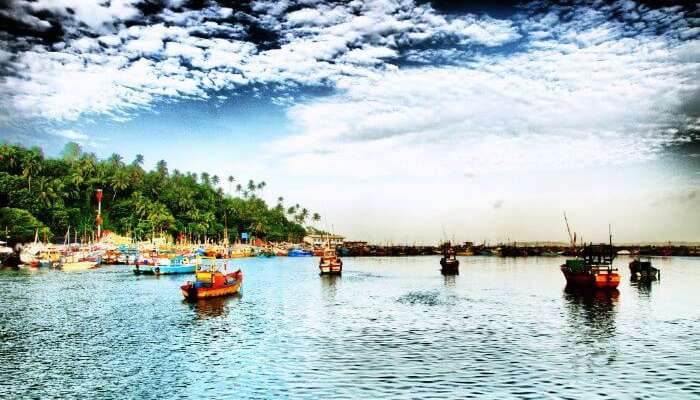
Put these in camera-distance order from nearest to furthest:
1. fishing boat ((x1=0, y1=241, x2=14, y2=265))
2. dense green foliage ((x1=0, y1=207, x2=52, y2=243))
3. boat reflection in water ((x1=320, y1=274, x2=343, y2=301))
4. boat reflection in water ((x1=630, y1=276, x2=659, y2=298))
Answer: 1. boat reflection in water ((x1=320, y1=274, x2=343, y2=301))
2. boat reflection in water ((x1=630, y1=276, x2=659, y2=298))
3. fishing boat ((x1=0, y1=241, x2=14, y2=265))
4. dense green foliage ((x1=0, y1=207, x2=52, y2=243))

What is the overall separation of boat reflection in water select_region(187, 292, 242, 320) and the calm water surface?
0.20m

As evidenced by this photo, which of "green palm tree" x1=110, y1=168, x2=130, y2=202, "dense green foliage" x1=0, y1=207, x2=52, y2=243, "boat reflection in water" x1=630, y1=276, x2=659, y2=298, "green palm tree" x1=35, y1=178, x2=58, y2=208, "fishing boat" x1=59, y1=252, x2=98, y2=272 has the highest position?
"green palm tree" x1=110, y1=168, x2=130, y2=202

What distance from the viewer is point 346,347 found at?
33656mm

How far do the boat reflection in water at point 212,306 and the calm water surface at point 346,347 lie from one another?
20 cm

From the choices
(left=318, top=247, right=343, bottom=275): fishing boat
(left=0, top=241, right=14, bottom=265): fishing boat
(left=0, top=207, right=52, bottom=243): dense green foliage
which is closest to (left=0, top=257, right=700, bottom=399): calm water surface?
(left=318, top=247, right=343, bottom=275): fishing boat

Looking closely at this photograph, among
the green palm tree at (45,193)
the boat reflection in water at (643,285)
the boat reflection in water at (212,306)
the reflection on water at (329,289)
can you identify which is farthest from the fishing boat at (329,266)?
the green palm tree at (45,193)

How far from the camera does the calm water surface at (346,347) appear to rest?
2489 centimetres

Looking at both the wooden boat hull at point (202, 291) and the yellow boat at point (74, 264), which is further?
the yellow boat at point (74, 264)

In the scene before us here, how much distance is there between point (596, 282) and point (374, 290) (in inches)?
1184

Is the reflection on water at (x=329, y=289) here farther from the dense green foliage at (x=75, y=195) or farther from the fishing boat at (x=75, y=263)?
the dense green foliage at (x=75, y=195)

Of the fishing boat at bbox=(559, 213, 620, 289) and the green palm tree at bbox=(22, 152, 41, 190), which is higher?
the green palm tree at bbox=(22, 152, 41, 190)

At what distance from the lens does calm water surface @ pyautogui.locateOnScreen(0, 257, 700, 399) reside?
81.7ft

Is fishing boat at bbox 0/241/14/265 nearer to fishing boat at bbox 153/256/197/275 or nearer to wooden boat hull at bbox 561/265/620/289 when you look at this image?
fishing boat at bbox 153/256/197/275

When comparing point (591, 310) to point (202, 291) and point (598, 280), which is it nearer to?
point (598, 280)
